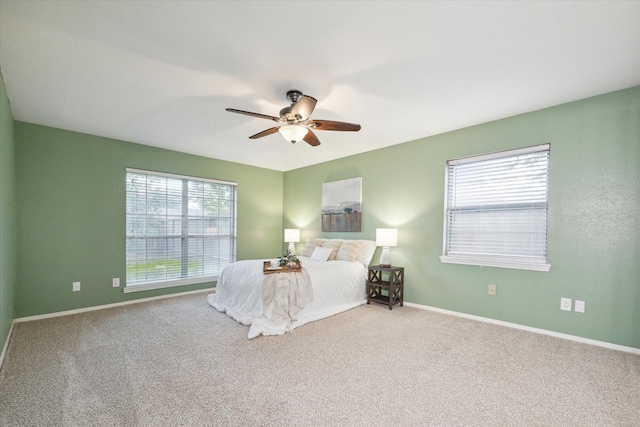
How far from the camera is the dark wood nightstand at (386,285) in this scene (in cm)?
407

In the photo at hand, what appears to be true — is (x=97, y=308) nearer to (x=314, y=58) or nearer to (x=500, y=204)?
(x=314, y=58)

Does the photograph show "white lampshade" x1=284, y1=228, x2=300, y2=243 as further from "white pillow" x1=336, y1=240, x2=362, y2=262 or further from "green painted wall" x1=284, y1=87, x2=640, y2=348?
"green painted wall" x1=284, y1=87, x2=640, y2=348

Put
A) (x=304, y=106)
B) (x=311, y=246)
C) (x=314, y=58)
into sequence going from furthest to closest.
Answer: (x=311, y=246), (x=304, y=106), (x=314, y=58)

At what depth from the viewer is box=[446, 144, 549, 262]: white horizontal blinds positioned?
3230 mm

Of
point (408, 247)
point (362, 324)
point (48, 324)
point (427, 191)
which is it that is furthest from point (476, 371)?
point (48, 324)

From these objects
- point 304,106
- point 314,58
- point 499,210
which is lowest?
point 499,210

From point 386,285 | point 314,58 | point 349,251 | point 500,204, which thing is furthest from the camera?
point 349,251

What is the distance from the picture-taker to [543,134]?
3172mm

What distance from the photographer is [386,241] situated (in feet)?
14.0

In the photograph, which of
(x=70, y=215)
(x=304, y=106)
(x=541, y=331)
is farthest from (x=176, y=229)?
(x=541, y=331)

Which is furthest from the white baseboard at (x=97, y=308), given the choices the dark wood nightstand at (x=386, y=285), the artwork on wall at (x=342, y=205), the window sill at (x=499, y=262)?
the window sill at (x=499, y=262)

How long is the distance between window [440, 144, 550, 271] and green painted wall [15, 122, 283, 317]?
446 cm

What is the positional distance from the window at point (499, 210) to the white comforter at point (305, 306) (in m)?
1.34

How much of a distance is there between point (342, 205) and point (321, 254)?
106cm
